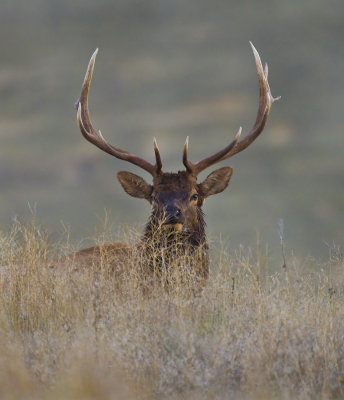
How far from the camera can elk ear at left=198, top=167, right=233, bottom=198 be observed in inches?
357

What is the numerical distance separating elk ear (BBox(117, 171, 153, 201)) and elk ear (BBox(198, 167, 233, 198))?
2.25 ft

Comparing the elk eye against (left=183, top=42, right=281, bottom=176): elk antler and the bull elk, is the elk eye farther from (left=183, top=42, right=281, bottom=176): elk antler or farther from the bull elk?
(left=183, top=42, right=281, bottom=176): elk antler

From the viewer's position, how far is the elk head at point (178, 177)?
8422 mm

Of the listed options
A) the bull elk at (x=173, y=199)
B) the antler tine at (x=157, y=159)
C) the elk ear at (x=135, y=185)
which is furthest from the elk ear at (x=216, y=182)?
the elk ear at (x=135, y=185)

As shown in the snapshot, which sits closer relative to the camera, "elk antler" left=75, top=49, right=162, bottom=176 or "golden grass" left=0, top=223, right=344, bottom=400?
"golden grass" left=0, top=223, right=344, bottom=400

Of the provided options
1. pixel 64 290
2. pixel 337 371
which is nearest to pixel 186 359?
pixel 337 371

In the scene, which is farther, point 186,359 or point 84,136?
point 84,136

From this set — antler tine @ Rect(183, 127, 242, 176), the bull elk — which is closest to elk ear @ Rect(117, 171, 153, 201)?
the bull elk

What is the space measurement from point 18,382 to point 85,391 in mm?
574

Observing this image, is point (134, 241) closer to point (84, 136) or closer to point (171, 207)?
point (171, 207)

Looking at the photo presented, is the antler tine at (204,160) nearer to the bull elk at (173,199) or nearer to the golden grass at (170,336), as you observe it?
the bull elk at (173,199)

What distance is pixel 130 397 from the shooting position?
5.09 meters

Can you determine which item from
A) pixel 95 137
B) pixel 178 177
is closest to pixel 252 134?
pixel 178 177

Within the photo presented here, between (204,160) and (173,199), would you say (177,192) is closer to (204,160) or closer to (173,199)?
(173,199)
